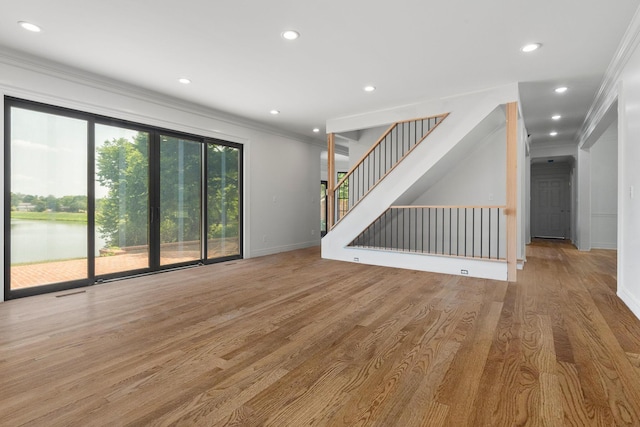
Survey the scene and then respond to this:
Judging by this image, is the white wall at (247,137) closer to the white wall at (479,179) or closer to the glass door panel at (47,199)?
the glass door panel at (47,199)

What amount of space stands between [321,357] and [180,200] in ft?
12.8

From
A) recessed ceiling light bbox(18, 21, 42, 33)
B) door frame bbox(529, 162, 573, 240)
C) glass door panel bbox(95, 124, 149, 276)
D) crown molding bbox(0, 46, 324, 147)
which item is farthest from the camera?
door frame bbox(529, 162, 573, 240)

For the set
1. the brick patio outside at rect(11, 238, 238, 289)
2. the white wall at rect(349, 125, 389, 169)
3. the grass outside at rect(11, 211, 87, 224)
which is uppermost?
the white wall at rect(349, 125, 389, 169)

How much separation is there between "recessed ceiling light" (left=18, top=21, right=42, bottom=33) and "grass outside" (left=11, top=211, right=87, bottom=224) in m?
1.88

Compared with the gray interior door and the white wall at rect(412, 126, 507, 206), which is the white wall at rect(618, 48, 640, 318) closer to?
the white wall at rect(412, 126, 507, 206)

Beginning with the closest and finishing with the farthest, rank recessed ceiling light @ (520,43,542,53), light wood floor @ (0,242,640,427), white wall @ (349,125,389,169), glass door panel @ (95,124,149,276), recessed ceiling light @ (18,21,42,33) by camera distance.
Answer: light wood floor @ (0,242,640,427) < recessed ceiling light @ (18,21,42,33) < recessed ceiling light @ (520,43,542,53) < glass door panel @ (95,124,149,276) < white wall @ (349,125,389,169)

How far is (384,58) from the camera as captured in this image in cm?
353

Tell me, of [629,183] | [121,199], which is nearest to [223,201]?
[121,199]

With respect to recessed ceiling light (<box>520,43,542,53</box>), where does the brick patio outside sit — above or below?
below

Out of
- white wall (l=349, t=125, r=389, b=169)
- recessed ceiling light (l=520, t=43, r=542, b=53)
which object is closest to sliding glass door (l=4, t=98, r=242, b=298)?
white wall (l=349, t=125, r=389, b=169)

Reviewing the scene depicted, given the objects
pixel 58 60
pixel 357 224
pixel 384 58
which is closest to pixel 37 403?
pixel 58 60

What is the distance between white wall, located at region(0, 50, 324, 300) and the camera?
3.54 metres

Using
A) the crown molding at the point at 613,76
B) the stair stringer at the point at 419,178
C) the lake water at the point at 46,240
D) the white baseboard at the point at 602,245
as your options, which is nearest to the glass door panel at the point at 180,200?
the lake water at the point at 46,240

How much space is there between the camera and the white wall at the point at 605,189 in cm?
712
